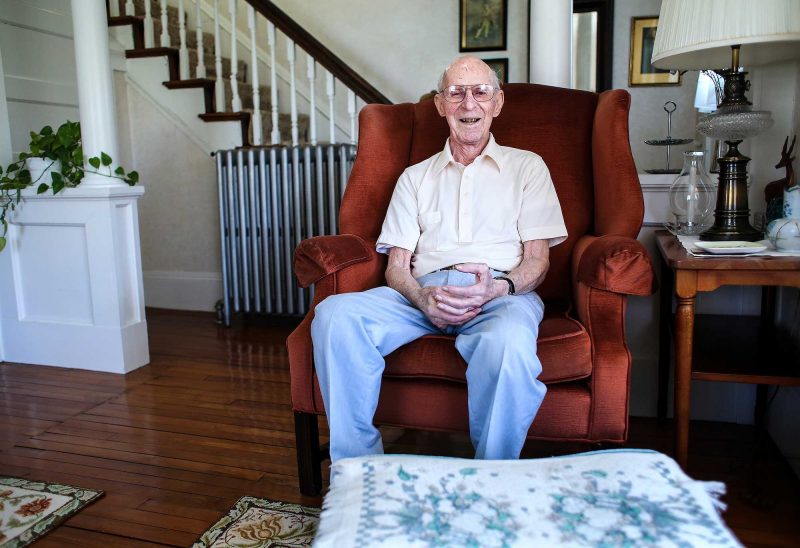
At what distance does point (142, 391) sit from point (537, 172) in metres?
1.77

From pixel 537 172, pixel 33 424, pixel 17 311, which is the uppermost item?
pixel 537 172

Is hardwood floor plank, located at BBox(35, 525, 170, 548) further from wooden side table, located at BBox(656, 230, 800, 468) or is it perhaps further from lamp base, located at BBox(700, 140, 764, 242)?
lamp base, located at BBox(700, 140, 764, 242)

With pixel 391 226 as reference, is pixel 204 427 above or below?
below

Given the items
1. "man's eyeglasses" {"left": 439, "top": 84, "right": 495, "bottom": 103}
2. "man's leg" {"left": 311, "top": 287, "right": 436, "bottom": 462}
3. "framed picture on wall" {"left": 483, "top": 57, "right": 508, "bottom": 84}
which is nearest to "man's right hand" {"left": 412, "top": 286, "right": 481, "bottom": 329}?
"man's leg" {"left": 311, "top": 287, "right": 436, "bottom": 462}

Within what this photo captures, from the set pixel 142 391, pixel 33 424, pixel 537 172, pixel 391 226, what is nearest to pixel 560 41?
pixel 537 172

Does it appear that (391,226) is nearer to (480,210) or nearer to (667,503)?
(480,210)

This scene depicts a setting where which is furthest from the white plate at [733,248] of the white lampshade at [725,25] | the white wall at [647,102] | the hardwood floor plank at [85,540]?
the white wall at [647,102]

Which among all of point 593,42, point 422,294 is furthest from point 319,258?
point 593,42

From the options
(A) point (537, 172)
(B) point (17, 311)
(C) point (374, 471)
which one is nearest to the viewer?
(C) point (374, 471)

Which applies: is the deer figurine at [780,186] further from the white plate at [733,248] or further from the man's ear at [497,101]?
the man's ear at [497,101]

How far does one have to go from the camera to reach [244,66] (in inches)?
175

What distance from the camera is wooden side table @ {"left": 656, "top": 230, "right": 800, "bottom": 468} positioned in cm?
148

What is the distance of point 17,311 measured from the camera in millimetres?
3014

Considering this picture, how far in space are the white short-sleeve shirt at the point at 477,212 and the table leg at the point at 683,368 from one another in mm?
394
